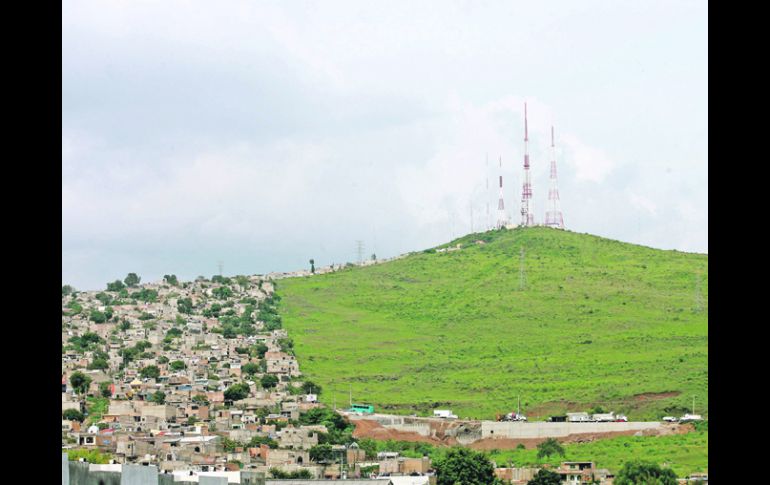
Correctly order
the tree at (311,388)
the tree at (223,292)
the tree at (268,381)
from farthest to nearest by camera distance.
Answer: the tree at (223,292)
the tree at (268,381)
the tree at (311,388)

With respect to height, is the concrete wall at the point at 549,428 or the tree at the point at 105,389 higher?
the tree at the point at 105,389

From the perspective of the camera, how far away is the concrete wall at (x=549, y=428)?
23438 millimetres

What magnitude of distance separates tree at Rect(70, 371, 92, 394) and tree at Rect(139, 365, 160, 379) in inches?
108

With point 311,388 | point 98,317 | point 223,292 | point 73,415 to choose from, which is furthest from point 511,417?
point 223,292

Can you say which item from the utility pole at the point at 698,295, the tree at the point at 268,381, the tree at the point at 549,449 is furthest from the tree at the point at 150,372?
the utility pole at the point at 698,295

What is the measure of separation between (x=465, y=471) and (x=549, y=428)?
568cm

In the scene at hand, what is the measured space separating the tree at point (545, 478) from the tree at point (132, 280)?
89.7 ft

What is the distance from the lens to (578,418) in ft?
79.3

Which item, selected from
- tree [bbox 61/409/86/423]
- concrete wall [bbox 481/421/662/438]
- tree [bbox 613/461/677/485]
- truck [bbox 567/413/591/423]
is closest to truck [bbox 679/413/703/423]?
concrete wall [bbox 481/421/662/438]

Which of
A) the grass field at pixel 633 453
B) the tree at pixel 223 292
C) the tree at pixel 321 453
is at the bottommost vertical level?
the grass field at pixel 633 453

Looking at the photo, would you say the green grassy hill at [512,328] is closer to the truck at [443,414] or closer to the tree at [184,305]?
the truck at [443,414]

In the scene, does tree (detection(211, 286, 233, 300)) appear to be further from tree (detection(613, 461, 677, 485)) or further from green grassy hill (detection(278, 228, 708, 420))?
tree (detection(613, 461, 677, 485))
